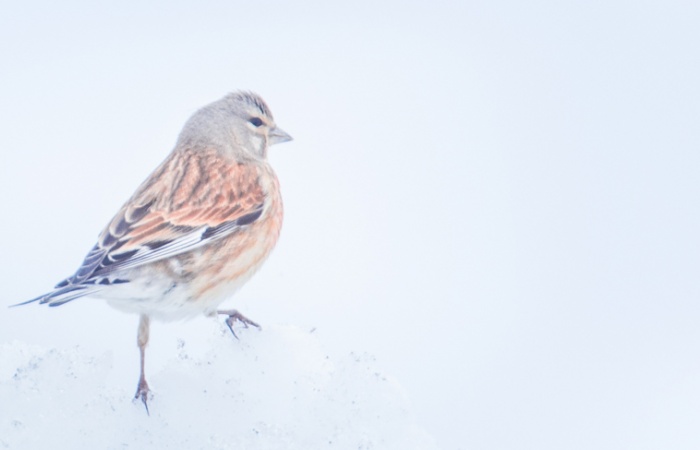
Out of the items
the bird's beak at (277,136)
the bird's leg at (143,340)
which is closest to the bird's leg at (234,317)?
the bird's leg at (143,340)

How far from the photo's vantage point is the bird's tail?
14.5 feet

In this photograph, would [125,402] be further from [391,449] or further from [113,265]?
[391,449]

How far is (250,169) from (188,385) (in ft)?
6.41

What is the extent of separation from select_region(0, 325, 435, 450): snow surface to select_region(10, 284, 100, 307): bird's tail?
9.1 inches

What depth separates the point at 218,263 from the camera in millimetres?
5363

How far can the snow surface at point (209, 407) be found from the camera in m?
4.10

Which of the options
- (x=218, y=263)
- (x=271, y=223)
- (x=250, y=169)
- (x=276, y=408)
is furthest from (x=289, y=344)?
(x=250, y=169)

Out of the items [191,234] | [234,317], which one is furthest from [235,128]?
[234,317]

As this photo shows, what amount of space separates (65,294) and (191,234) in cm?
92

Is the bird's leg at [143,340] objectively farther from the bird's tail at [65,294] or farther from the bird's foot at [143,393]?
the bird's tail at [65,294]

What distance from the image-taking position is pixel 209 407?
4348 millimetres

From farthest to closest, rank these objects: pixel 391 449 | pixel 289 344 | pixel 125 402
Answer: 1. pixel 289 344
2. pixel 125 402
3. pixel 391 449

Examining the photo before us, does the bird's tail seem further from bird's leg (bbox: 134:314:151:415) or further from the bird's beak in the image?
the bird's beak

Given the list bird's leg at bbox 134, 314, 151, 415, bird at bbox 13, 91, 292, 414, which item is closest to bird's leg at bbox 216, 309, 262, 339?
bird at bbox 13, 91, 292, 414
